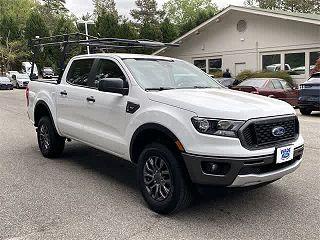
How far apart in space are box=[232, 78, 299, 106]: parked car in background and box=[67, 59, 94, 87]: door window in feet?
34.4

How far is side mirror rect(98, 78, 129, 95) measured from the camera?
5051 millimetres

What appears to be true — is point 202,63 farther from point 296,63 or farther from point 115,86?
point 115,86

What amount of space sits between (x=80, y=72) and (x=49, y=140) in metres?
1.48

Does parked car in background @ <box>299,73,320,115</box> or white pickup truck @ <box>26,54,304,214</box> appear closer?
white pickup truck @ <box>26,54,304,214</box>

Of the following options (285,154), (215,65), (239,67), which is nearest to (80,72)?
Answer: (285,154)

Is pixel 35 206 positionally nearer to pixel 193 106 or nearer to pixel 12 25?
pixel 193 106

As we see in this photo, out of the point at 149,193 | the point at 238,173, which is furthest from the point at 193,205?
the point at 238,173

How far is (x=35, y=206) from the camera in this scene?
491cm

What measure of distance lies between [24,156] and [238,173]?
16.0 feet

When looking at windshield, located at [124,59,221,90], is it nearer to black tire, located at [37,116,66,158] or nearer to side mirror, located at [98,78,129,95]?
side mirror, located at [98,78,129,95]

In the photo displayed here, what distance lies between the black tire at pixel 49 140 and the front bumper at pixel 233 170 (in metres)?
3.55

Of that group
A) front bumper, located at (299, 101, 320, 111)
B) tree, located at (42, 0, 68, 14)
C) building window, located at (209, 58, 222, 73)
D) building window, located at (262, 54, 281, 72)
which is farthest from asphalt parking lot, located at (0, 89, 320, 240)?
tree, located at (42, 0, 68, 14)

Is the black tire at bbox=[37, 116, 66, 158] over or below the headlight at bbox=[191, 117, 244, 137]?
below

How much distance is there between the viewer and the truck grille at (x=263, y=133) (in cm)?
414
